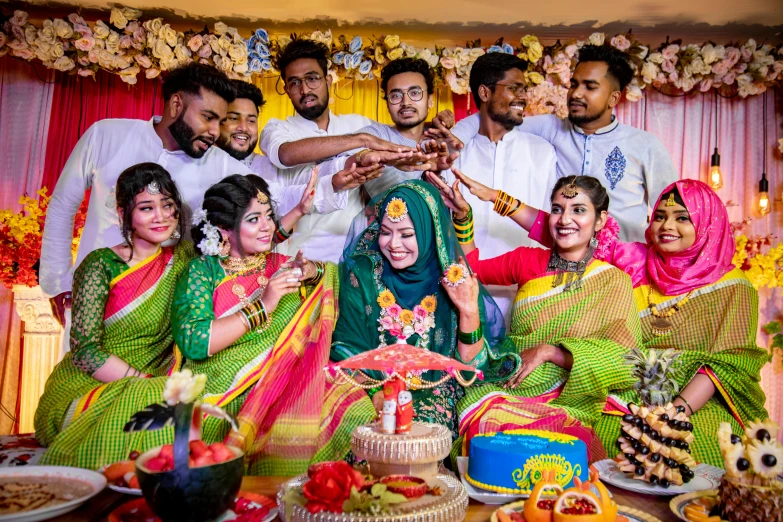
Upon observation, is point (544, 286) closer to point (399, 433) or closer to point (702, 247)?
point (702, 247)

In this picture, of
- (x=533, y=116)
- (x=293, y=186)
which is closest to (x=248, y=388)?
(x=293, y=186)

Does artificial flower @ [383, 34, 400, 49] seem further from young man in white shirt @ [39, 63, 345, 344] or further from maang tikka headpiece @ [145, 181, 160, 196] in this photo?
maang tikka headpiece @ [145, 181, 160, 196]

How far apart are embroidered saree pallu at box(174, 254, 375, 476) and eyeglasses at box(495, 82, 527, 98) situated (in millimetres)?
1726

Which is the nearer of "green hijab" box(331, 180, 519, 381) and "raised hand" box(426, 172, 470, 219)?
"green hijab" box(331, 180, 519, 381)

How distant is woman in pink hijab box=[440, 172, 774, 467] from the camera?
3625 millimetres

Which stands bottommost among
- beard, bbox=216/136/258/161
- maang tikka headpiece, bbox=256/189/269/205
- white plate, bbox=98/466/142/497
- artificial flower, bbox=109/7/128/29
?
white plate, bbox=98/466/142/497

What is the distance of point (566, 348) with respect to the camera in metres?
3.56

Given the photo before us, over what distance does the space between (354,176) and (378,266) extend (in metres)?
0.64

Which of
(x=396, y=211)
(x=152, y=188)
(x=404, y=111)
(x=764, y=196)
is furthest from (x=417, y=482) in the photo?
(x=764, y=196)

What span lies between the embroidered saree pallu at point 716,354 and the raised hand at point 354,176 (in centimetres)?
173

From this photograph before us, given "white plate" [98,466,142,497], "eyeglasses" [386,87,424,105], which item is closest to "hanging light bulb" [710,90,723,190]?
"eyeglasses" [386,87,424,105]

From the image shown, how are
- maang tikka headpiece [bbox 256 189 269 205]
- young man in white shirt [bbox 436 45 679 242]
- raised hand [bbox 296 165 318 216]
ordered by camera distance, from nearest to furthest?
maang tikka headpiece [bbox 256 189 269 205]
raised hand [bbox 296 165 318 216]
young man in white shirt [bbox 436 45 679 242]

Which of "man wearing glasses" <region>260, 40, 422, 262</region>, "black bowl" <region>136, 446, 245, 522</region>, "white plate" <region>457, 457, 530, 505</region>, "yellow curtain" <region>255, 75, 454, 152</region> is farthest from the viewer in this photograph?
"yellow curtain" <region>255, 75, 454, 152</region>

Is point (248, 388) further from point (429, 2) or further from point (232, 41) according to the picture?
point (429, 2)
